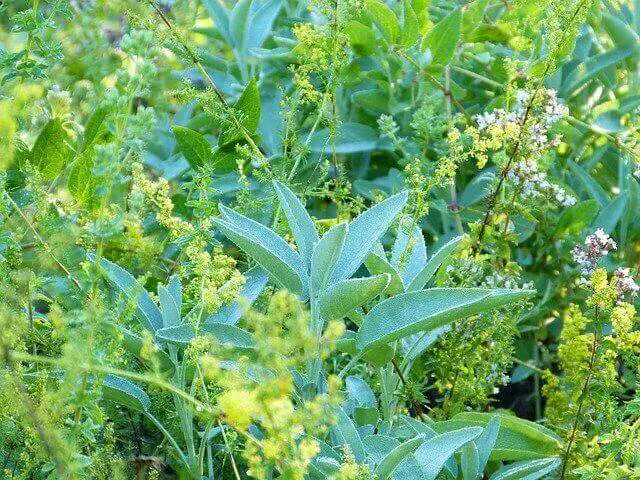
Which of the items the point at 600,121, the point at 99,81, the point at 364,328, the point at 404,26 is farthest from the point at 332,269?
the point at 99,81

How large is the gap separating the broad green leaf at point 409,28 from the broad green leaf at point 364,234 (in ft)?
2.11

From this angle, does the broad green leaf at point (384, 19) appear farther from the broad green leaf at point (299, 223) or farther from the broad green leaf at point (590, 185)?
the broad green leaf at point (299, 223)

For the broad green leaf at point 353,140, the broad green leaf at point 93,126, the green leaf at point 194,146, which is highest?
the broad green leaf at point 93,126

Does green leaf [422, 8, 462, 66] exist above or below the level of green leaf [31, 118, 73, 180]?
above

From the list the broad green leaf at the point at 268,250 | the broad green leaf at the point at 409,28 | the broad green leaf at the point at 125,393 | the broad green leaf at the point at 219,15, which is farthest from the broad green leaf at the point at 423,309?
the broad green leaf at the point at 219,15

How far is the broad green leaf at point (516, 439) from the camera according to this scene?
4.57ft

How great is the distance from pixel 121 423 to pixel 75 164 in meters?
0.41

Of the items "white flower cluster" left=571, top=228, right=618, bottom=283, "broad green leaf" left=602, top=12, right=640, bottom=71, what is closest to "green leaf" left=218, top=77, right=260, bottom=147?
"white flower cluster" left=571, top=228, right=618, bottom=283

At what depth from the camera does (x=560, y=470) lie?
1453mm

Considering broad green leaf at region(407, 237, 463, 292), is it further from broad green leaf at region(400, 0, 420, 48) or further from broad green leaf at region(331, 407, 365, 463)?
broad green leaf at region(400, 0, 420, 48)

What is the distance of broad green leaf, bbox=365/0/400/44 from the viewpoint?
73.0 inches

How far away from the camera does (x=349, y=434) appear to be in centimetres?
120

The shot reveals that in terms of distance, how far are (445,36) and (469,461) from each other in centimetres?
88

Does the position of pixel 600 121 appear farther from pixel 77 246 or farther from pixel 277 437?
pixel 277 437
